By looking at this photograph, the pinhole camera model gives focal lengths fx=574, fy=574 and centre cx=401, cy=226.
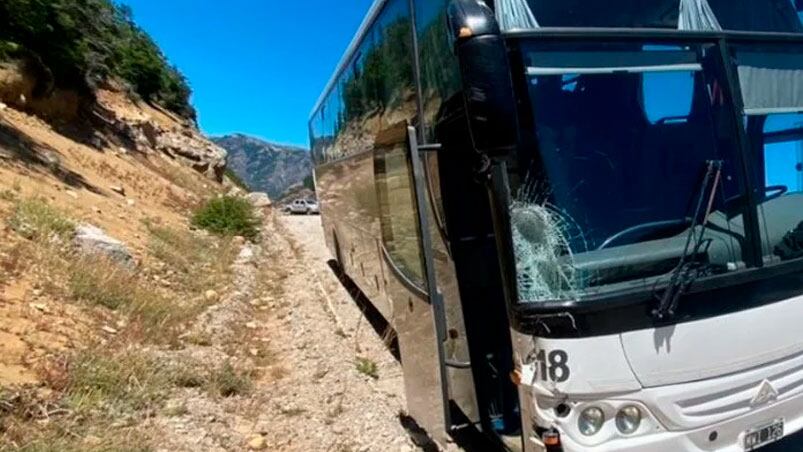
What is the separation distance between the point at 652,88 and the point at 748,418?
1.74m

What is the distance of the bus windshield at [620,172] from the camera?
8.94ft

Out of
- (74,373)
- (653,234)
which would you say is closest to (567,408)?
(653,234)

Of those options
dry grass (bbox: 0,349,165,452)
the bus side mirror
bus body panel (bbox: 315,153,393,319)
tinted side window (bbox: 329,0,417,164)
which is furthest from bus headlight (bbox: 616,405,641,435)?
bus body panel (bbox: 315,153,393,319)

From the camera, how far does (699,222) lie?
273cm

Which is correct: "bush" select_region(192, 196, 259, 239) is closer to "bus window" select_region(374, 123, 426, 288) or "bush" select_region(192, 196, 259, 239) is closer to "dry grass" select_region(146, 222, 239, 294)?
"dry grass" select_region(146, 222, 239, 294)

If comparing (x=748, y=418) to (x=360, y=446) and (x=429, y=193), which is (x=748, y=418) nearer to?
(x=429, y=193)

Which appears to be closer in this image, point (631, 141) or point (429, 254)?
point (631, 141)

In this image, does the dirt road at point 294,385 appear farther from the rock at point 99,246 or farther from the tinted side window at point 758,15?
the tinted side window at point 758,15

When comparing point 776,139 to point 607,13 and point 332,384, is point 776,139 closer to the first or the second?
point 607,13

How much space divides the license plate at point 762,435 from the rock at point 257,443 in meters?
3.24

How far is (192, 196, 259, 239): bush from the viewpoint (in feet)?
51.5

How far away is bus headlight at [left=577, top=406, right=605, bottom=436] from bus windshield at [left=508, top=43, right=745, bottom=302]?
0.54 meters

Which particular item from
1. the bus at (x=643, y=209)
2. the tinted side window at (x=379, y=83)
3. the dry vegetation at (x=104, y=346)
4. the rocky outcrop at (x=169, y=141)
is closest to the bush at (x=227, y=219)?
the dry vegetation at (x=104, y=346)

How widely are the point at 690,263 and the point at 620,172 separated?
54 cm
